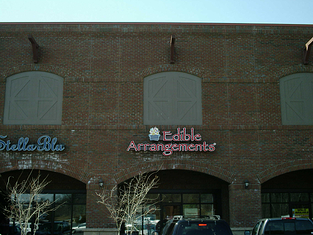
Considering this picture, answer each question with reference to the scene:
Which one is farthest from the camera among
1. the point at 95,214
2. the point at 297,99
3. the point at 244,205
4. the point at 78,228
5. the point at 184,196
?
the point at 184,196

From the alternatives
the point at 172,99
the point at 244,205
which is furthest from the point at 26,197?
the point at 244,205

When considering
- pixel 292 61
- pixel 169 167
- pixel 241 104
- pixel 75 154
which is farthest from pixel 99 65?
pixel 292 61

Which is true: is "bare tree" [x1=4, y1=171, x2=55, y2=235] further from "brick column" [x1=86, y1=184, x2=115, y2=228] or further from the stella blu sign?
the stella blu sign

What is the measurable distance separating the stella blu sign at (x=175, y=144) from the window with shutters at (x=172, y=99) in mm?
615

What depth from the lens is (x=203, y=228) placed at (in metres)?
9.53

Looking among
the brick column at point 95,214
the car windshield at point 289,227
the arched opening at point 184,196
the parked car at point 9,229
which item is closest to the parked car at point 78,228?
the brick column at point 95,214

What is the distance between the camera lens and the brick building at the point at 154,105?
59.5 feet

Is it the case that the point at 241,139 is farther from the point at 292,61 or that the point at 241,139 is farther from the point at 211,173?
the point at 292,61

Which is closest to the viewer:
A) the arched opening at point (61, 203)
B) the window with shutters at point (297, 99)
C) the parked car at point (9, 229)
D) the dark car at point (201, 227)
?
the dark car at point (201, 227)

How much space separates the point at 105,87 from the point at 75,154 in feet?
11.7

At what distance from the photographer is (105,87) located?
18875 mm

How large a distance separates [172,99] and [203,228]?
33.0 feet

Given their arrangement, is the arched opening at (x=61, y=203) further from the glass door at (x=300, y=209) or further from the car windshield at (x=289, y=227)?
the glass door at (x=300, y=209)

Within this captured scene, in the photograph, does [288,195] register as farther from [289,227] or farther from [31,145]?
[31,145]
